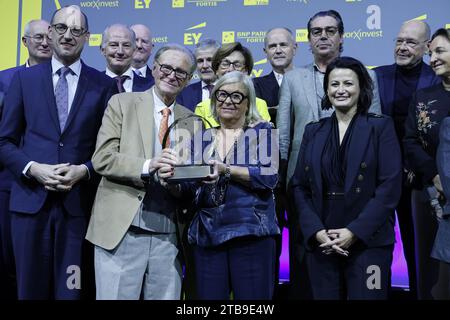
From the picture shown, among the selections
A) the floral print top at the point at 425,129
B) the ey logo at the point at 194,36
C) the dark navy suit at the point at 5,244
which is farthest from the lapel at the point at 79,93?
the ey logo at the point at 194,36

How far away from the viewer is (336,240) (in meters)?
3.07

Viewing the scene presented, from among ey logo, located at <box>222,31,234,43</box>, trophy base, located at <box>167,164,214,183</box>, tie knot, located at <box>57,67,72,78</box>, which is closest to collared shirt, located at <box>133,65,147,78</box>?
ey logo, located at <box>222,31,234,43</box>

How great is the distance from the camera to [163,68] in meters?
3.27

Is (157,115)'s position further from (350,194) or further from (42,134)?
(350,194)

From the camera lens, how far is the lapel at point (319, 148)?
3.24 meters

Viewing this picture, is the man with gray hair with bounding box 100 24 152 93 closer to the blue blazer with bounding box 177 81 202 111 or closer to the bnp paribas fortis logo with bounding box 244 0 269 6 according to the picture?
the blue blazer with bounding box 177 81 202 111

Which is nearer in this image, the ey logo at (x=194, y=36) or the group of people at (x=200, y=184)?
the group of people at (x=200, y=184)

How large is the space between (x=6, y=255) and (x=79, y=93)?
1.30 metres

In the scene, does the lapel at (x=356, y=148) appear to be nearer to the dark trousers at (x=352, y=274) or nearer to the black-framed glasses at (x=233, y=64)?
the dark trousers at (x=352, y=274)

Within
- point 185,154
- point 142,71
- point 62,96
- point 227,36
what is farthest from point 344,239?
point 227,36

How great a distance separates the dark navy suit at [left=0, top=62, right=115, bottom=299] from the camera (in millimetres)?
3287

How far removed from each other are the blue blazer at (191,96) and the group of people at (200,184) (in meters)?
0.78

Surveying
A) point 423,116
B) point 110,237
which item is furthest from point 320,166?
point 110,237
